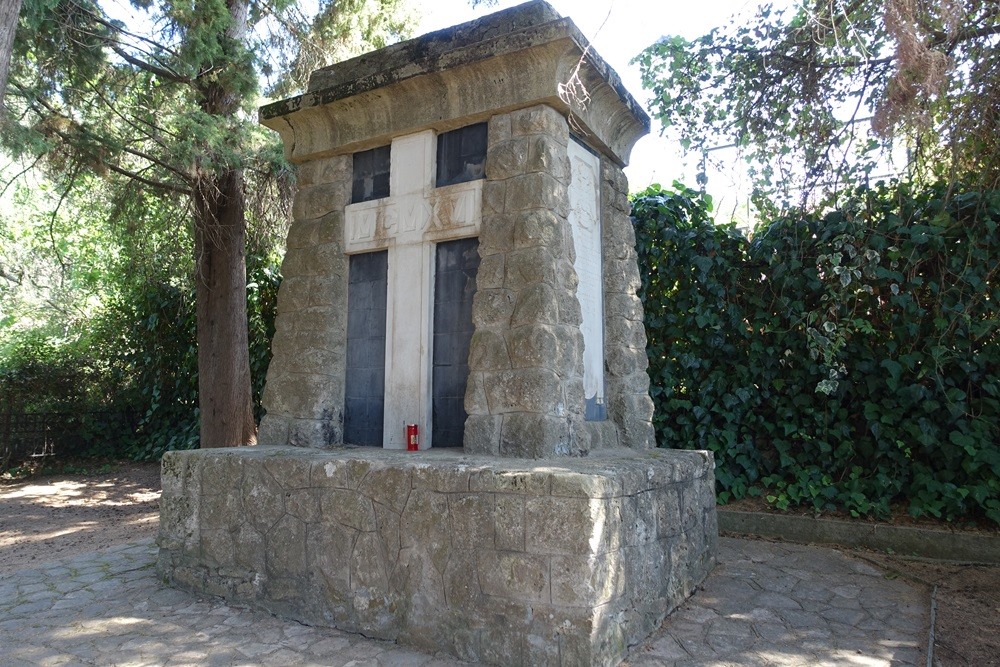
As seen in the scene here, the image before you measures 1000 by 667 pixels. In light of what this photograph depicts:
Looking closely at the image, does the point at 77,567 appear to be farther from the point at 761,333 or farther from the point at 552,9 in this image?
the point at 761,333

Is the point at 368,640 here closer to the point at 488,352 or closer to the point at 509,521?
the point at 509,521

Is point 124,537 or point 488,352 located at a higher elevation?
point 488,352

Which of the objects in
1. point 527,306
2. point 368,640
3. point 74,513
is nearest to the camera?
point 368,640

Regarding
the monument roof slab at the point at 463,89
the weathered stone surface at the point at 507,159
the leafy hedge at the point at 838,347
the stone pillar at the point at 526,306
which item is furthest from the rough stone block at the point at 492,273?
the leafy hedge at the point at 838,347

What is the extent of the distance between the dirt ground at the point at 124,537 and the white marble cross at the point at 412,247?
2878mm

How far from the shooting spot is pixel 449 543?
301 centimetres

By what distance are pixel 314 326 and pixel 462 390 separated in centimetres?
109

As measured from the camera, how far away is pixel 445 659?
2.93 m

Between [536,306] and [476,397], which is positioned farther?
[476,397]

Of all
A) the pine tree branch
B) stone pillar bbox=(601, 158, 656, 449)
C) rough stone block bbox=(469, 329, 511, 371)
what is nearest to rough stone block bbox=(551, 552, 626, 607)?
rough stone block bbox=(469, 329, 511, 371)

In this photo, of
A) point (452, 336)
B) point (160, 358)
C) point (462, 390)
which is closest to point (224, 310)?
point (160, 358)

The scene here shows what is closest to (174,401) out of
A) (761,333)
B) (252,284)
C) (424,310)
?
(252,284)

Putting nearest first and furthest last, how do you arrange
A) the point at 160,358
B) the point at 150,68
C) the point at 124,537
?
the point at 124,537 → the point at 150,68 → the point at 160,358

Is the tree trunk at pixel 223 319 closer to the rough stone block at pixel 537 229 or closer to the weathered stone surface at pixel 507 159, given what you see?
the weathered stone surface at pixel 507 159
